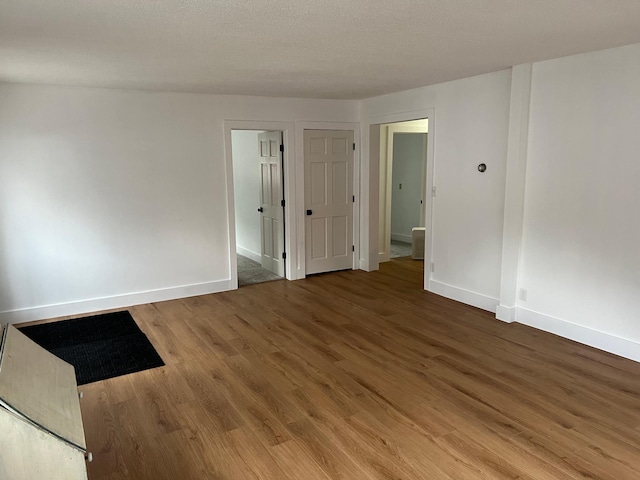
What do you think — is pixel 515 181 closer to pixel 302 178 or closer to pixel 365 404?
pixel 365 404

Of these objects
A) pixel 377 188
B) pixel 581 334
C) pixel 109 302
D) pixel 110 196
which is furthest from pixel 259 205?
pixel 581 334

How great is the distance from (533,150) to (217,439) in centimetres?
365

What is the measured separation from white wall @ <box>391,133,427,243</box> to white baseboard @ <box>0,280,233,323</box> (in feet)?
15.0

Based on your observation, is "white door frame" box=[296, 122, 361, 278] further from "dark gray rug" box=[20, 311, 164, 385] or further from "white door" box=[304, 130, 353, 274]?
"dark gray rug" box=[20, 311, 164, 385]

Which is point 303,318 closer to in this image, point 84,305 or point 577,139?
point 84,305

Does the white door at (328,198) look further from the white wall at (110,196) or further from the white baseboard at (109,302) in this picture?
the white baseboard at (109,302)

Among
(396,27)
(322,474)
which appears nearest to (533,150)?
(396,27)

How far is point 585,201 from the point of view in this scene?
388 cm

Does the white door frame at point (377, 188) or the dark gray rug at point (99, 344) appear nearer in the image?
the dark gray rug at point (99, 344)

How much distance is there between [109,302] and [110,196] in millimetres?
1202

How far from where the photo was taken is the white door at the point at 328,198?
20.7 feet

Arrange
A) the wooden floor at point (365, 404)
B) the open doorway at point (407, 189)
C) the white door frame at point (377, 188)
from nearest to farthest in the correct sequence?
the wooden floor at point (365, 404), the white door frame at point (377, 188), the open doorway at point (407, 189)

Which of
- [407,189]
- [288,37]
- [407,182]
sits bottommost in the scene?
[407,189]

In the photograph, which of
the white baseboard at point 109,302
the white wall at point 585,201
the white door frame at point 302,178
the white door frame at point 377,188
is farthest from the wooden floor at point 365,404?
the white door frame at point 302,178
